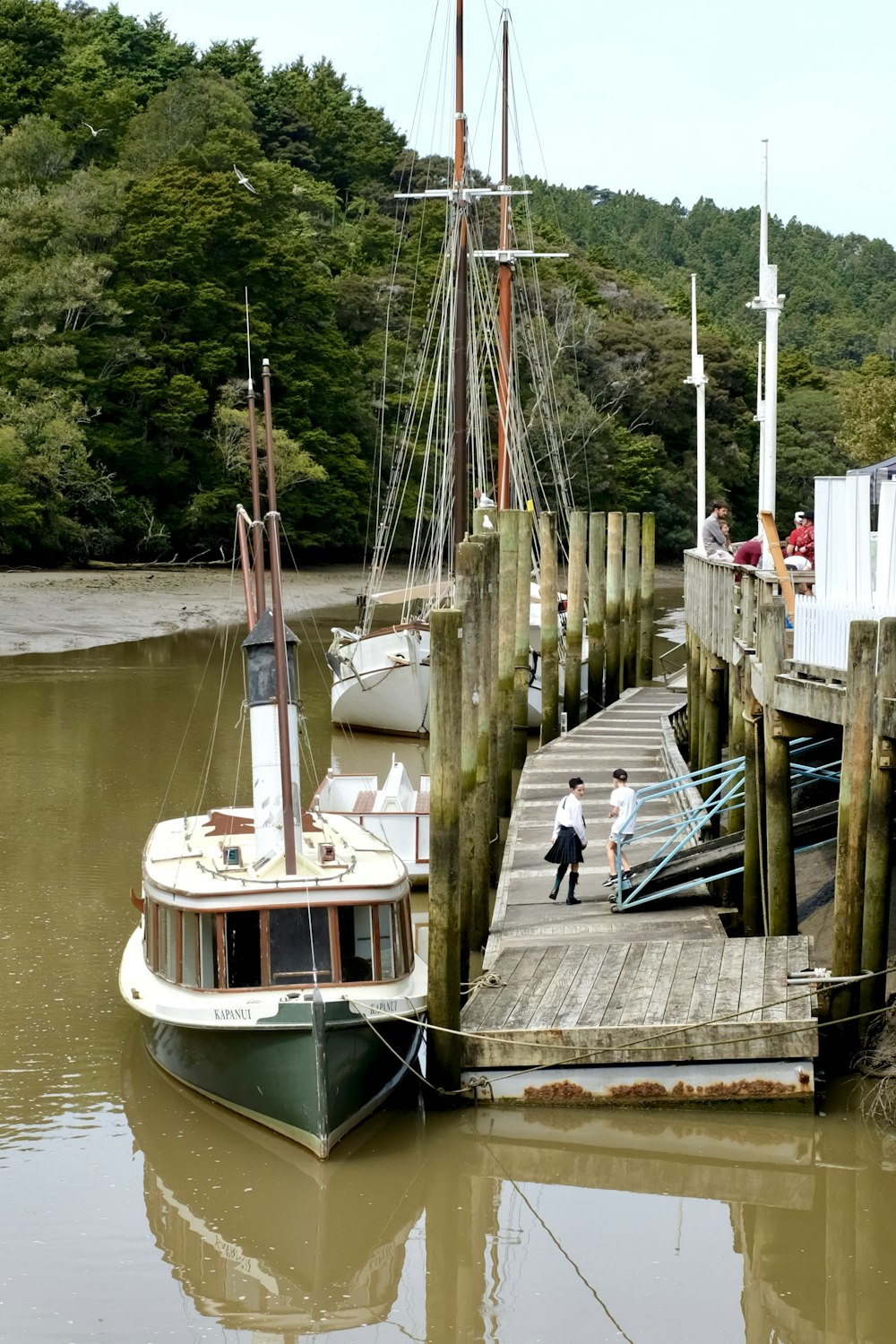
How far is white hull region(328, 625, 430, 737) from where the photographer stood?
30422 millimetres

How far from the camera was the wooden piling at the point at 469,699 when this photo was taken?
13.6 metres

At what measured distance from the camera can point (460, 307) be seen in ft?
93.8

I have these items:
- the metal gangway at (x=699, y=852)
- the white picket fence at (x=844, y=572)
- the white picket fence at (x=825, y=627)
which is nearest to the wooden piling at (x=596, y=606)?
the metal gangway at (x=699, y=852)

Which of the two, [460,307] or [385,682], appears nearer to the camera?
[460,307]

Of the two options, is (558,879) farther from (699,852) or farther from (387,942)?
(387,942)

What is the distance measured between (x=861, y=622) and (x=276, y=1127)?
5726 mm

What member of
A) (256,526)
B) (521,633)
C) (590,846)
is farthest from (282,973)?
(521,633)

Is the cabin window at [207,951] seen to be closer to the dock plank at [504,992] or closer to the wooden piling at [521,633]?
the dock plank at [504,992]

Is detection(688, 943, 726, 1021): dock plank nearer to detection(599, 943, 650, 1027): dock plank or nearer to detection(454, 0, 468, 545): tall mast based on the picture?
detection(599, 943, 650, 1027): dock plank

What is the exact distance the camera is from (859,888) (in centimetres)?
1157

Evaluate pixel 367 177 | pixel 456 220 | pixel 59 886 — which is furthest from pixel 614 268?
pixel 59 886

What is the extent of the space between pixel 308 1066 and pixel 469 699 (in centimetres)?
417

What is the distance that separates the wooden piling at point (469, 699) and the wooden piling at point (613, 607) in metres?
14.6

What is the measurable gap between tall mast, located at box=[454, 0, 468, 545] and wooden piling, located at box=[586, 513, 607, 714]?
256 cm
